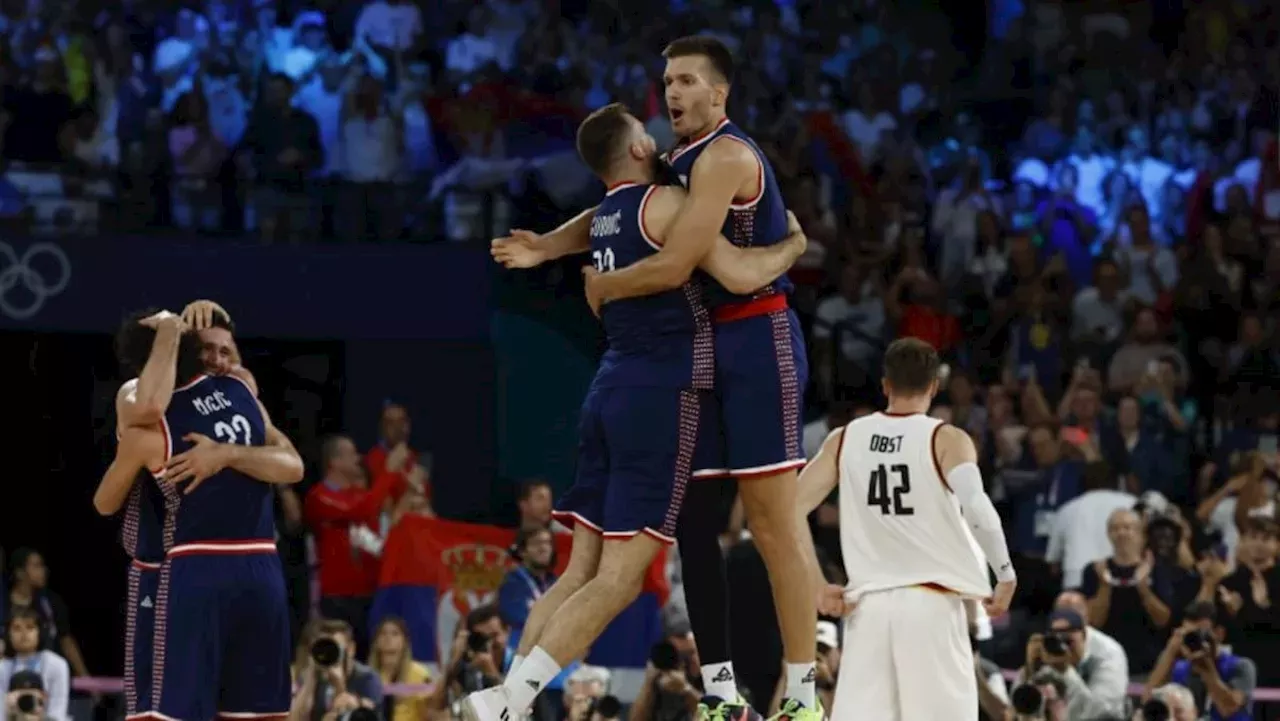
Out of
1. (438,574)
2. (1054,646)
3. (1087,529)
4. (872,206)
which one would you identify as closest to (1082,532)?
(1087,529)

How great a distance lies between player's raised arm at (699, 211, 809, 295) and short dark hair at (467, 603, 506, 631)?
467 cm

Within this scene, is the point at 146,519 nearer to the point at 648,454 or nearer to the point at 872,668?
the point at 648,454

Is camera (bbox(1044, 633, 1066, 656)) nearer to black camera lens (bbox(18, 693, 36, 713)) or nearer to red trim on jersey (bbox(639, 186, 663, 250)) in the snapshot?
red trim on jersey (bbox(639, 186, 663, 250))

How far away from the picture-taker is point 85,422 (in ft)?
64.9

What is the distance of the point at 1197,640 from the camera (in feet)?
44.4

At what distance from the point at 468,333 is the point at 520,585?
457cm

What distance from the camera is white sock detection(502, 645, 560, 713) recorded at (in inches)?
362

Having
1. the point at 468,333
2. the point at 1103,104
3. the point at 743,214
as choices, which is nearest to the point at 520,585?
the point at 468,333

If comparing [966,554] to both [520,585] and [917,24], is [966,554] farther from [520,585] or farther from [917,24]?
[917,24]

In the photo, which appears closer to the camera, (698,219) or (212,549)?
(698,219)

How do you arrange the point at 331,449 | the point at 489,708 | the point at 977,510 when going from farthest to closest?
the point at 331,449 < the point at 977,510 < the point at 489,708

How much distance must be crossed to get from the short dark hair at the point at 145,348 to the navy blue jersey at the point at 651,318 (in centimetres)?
177

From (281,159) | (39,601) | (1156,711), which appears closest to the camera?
(1156,711)

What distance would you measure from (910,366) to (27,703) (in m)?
6.41
